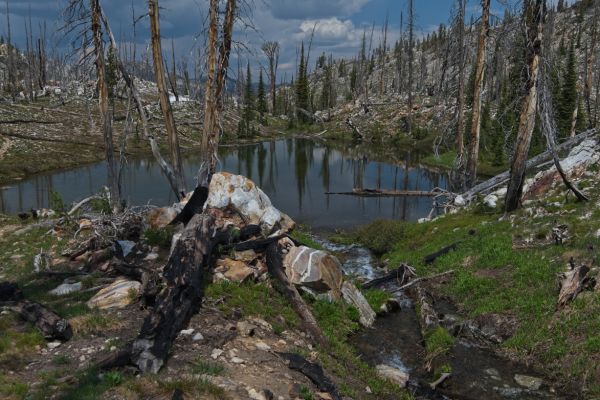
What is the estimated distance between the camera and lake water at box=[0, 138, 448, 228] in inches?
1033

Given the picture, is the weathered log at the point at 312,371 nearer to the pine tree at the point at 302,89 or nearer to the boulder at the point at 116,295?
the boulder at the point at 116,295

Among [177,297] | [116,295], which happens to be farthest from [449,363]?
[116,295]

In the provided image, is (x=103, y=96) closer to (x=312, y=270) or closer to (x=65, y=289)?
(x=65, y=289)

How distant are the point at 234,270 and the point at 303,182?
2576 centimetres

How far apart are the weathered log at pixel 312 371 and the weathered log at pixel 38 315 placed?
354 centimetres

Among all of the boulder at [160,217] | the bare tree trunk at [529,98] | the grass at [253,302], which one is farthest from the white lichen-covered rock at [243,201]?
the bare tree trunk at [529,98]

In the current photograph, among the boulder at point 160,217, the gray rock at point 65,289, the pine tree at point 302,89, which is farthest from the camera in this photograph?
the pine tree at point 302,89

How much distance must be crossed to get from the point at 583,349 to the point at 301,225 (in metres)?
15.2

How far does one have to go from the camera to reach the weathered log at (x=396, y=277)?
14.2 meters

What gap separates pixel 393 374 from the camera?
9.08 metres

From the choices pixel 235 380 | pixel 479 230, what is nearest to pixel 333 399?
pixel 235 380

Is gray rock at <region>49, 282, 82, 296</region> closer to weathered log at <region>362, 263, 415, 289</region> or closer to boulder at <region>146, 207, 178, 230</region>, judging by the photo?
boulder at <region>146, 207, 178, 230</region>

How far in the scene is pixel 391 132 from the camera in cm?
6988

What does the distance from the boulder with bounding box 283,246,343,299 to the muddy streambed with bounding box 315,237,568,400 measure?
4.55ft
